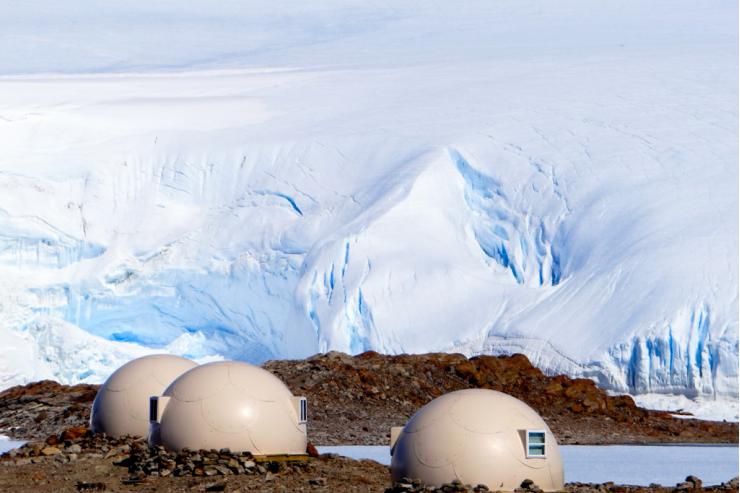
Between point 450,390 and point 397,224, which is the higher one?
point 397,224

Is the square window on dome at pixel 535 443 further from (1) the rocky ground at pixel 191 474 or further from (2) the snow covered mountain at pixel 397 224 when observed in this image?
(2) the snow covered mountain at pixel 397 224

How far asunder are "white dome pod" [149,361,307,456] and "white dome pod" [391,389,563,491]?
13.5ft

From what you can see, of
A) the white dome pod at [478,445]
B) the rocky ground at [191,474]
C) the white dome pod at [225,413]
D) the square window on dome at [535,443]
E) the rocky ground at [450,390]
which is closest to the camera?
the white dome pod at [478,445]

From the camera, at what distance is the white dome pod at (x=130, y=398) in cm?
2419

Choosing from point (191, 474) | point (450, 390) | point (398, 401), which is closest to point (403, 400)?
point (398, 401)

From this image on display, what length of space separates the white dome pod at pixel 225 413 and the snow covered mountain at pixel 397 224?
57.1ft

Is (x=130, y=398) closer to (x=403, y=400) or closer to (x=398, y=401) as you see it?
(x=398, y=401)

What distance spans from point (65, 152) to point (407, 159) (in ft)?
37.0

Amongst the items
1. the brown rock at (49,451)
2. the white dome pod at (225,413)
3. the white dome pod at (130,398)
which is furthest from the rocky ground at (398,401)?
the white dome pod at (225,413)

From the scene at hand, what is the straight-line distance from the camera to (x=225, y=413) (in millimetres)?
21078

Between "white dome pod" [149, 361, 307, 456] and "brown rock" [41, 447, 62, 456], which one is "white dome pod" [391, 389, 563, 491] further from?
"brown rock" [41, 447, 62, 456]

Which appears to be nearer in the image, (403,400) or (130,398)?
(130,398)

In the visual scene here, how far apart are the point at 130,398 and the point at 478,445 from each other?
28.5 ft

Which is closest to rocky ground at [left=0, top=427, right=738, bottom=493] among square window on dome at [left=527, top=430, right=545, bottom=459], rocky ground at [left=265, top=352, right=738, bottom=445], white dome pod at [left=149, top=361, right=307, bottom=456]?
white dome pod at [left=149, top=361, right=307, bottom=456]
